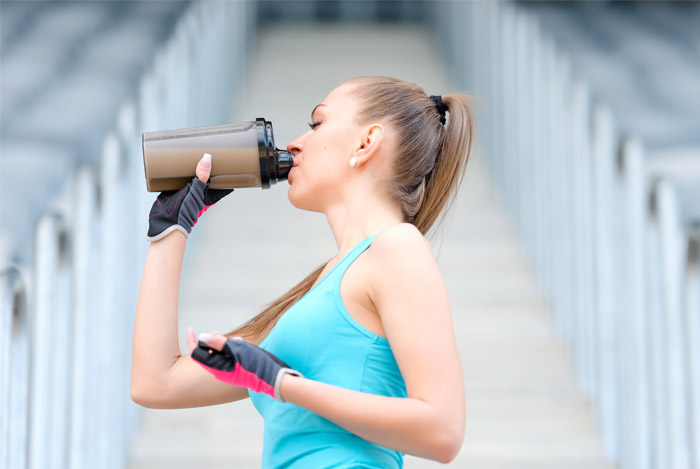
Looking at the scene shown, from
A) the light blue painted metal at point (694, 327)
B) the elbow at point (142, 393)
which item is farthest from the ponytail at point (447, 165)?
the light blue painted metal at point (694, 327)

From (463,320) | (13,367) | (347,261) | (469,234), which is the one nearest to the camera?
(347,261)

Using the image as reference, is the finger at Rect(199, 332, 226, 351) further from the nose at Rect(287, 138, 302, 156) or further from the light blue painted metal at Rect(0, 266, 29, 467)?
the light blue painted metal at Rect(0, 266, 29, 467)

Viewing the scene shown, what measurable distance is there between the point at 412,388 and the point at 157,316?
30 centimetres

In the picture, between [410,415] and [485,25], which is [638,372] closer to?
[410,415]

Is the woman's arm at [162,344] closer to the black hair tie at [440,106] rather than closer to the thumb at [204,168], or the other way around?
the thumb at [204,168]

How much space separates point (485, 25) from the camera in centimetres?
348

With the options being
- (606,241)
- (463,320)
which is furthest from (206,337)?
(463,320)

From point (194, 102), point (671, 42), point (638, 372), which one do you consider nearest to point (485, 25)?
point (671, 42)

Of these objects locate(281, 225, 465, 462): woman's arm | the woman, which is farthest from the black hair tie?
locate(281, 225, 465, 462): woman's arm

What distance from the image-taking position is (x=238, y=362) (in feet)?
2.71

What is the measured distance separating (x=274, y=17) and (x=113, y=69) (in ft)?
8.56

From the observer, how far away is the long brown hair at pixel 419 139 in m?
0.99

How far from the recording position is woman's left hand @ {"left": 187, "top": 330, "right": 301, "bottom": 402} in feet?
2.69

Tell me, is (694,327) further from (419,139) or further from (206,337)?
(206,337)
